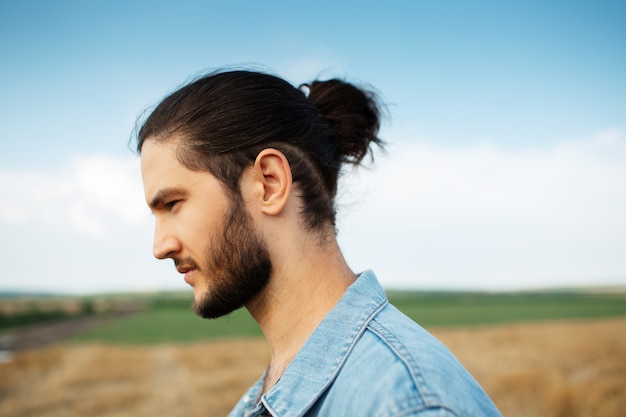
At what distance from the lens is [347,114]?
7.23ft

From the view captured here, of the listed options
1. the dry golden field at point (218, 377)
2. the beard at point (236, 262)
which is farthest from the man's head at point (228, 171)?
the dry golden field at point (218, 377)

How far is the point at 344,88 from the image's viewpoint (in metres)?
2.26

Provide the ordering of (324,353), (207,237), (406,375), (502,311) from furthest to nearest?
(502,311)
(207,237)
(324,353)
(406,375)

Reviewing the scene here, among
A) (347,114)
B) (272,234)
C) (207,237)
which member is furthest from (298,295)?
(347,114)

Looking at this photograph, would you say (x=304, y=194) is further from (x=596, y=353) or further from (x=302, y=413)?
(x=596, y=353)

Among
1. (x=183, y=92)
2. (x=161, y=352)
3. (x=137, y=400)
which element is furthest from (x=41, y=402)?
(x=183, y=92)

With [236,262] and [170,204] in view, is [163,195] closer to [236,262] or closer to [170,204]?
[170,204]

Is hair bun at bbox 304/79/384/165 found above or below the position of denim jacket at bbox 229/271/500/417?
above

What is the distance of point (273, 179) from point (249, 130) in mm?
220

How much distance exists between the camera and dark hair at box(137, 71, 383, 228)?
1812mm

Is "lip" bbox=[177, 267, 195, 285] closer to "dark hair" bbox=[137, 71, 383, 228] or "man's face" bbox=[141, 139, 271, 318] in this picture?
"man's face" bbox=[141, 139, 271, 318]

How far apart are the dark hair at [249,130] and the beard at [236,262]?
12 centimetres

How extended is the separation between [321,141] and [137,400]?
13677 millimetres

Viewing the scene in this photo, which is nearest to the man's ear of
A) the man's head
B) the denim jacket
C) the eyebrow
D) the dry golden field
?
the man's head
